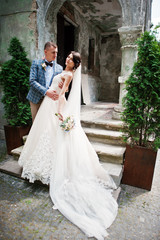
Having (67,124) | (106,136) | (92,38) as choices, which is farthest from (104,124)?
(92,38)

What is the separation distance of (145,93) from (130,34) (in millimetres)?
1962

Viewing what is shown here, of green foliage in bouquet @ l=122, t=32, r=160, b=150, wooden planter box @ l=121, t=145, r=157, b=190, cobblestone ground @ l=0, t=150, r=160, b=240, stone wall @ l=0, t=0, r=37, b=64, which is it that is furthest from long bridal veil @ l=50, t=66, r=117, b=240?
stone wall @ l=0, t=0, r=37, b=64

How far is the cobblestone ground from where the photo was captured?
1.85 metres

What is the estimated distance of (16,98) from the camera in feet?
13.1

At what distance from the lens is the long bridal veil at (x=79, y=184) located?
1977 mm

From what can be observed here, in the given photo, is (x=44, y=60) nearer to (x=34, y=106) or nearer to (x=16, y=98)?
(x=34, y=106)

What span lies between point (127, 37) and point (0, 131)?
4891 millimetres

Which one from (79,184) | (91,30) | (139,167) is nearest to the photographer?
(79,184)

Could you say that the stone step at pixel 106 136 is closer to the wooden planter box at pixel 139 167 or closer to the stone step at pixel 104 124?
the stone step at pixel 104 124

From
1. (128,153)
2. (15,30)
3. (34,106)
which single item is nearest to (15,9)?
(15,30)

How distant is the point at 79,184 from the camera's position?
2.38 metres

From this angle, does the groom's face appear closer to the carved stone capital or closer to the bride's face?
the bride's face

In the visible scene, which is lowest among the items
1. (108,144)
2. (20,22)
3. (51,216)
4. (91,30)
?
(51,216)

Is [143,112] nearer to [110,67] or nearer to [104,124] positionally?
[104,124]
